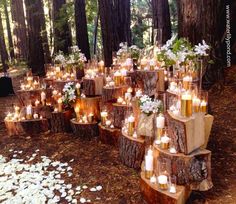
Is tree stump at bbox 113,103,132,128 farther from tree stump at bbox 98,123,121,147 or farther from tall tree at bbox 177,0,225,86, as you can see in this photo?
tall tree at bbox 177,0,225,86

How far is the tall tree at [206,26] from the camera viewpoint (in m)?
6.82

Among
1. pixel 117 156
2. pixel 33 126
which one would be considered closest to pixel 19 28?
pixel 33 126

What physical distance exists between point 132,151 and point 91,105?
1.99 m

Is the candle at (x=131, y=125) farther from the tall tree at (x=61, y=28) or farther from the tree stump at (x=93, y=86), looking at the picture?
the tall tree at (x=61, y=28)

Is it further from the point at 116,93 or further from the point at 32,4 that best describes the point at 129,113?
the point at 32,4

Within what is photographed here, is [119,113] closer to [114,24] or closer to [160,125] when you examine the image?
[160,125]

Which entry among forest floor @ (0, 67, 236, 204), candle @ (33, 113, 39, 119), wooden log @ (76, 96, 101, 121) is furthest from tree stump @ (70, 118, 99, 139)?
candle @ (33, 113, 39, 119)

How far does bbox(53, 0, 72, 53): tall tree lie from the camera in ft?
34.2

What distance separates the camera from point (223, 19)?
7.50 metres

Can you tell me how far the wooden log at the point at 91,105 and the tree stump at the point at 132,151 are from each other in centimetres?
159

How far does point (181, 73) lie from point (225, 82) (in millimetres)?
2374

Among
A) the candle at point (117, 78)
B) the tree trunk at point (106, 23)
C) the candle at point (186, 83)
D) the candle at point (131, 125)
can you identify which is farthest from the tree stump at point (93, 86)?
the tree trunk at point (106, 23)

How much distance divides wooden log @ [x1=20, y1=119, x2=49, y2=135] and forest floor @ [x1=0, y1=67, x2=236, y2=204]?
18 centimetres

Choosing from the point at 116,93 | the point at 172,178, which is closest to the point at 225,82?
the point at 116,93
